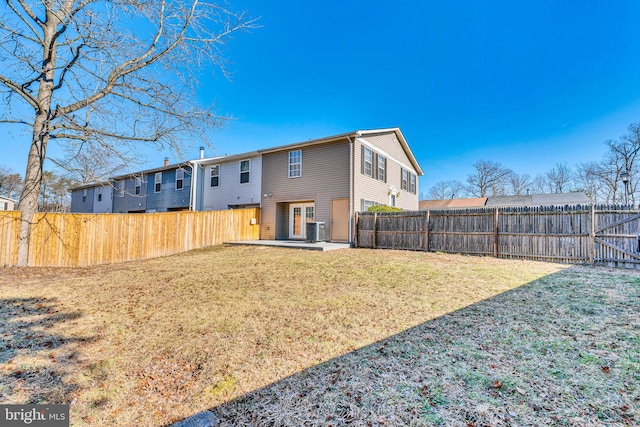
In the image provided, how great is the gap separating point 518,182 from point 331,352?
46.9 metres

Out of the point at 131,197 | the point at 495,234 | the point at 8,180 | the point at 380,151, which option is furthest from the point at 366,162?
the point at 8,180

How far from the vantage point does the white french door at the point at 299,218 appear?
47.4 feet

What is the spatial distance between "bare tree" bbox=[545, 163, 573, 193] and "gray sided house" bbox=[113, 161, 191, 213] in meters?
44.0

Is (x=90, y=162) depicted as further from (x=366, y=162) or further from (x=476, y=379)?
(x=476, y=379)

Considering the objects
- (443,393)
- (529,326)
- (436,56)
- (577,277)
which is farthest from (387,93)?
(443,393)

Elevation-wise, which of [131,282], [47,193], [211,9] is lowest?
[131,282]

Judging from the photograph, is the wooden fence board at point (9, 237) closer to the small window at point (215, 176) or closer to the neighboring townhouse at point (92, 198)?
the small window at point (215, 176)

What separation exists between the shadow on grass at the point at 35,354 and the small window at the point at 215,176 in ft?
44.3

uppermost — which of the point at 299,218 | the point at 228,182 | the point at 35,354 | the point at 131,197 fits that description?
the point at 228,182

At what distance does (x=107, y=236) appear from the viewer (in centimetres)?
960

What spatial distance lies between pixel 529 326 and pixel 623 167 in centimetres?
3632

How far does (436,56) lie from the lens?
14.0 meters

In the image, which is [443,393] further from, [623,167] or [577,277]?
[623,167]

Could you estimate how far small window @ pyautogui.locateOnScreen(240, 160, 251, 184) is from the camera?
16.1 m
